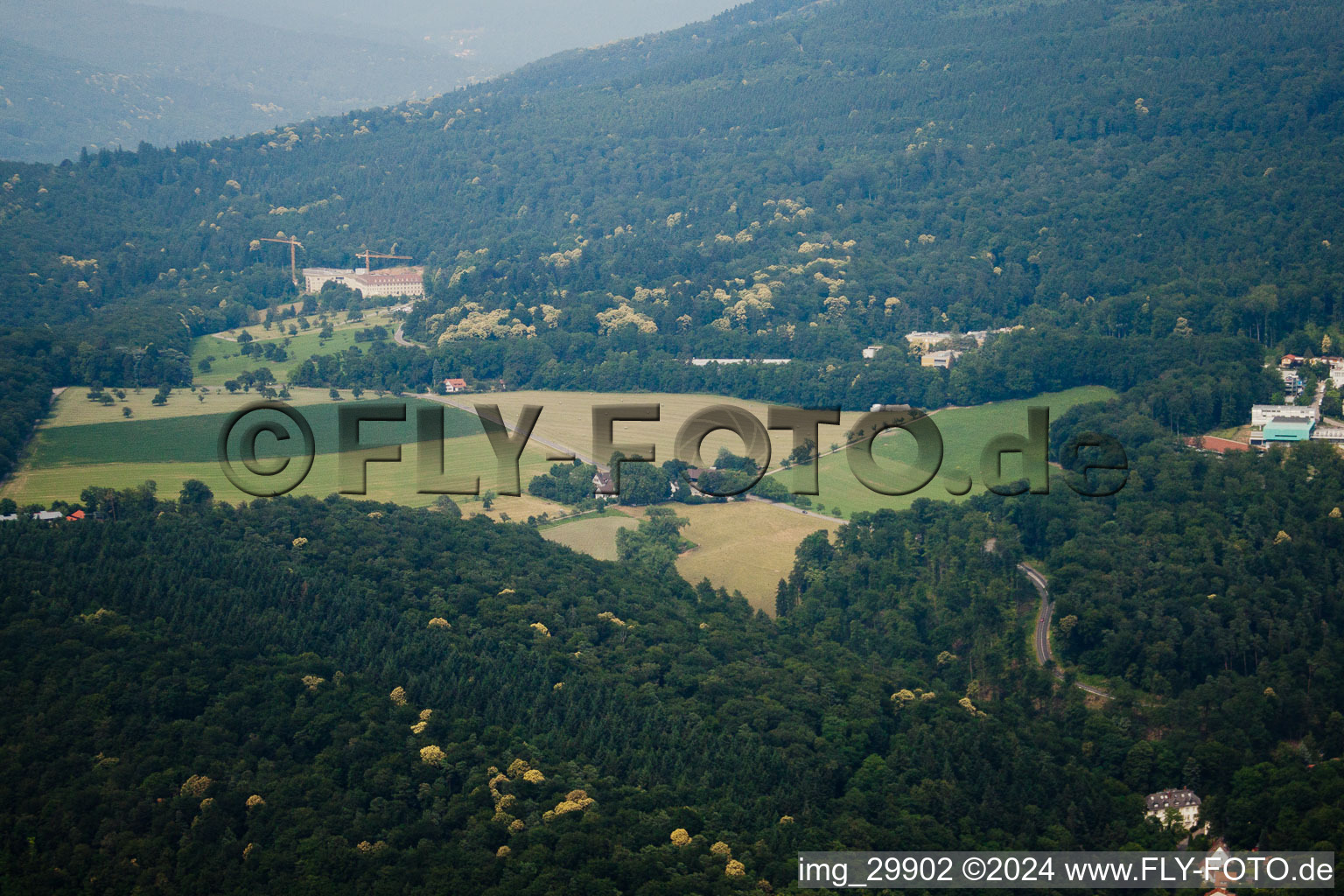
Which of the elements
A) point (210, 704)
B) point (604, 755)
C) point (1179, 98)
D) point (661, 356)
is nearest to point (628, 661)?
point (604, 755)

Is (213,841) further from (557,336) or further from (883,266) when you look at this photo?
(883,266)

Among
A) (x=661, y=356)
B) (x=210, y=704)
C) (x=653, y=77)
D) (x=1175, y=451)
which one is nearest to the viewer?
(x=210, y=704)

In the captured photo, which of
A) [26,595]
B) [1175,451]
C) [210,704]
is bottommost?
[210,704]

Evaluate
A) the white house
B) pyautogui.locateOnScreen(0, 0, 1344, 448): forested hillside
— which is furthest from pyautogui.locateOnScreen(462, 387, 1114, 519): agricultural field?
the white house

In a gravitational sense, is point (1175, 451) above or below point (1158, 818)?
above

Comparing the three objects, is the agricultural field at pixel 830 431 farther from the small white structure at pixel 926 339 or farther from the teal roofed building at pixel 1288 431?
the teal roofed building at pixel 1288 431

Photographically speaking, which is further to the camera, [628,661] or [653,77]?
[653,77]

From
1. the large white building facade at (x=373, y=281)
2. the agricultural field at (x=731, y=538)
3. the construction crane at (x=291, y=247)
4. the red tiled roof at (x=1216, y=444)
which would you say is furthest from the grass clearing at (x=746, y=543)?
the construction crane at (x=291, y=247)
